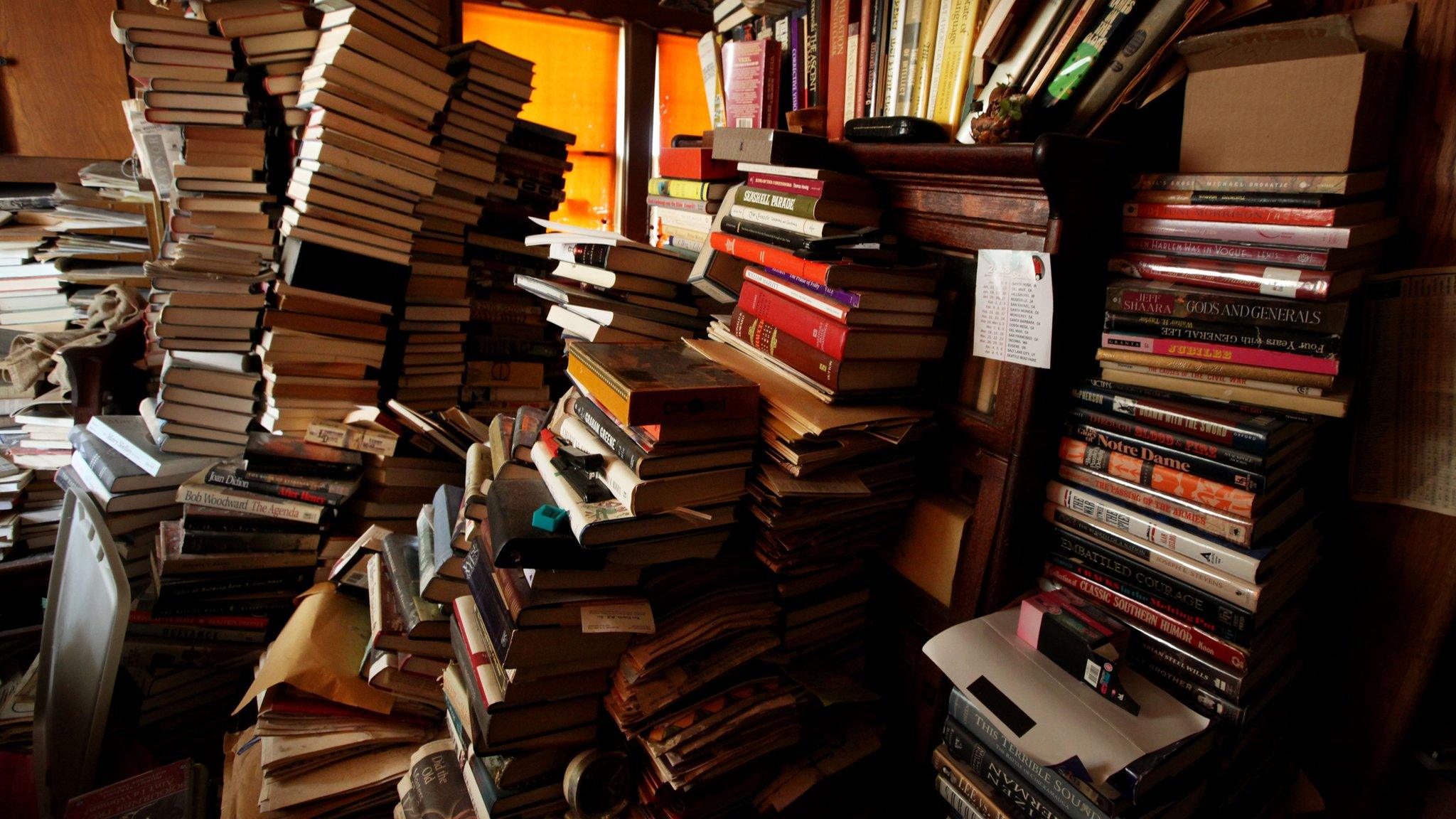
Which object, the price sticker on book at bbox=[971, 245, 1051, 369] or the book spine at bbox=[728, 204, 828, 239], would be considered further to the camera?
the book spine at bbox=[728, 204, 828, 239]

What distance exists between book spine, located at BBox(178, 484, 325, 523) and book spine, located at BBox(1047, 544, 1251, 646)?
6.89 feet

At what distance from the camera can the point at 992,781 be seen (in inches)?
46.0

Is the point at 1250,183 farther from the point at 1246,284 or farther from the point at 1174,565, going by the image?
the point at 1174,565

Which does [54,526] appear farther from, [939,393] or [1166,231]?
[1166,231]

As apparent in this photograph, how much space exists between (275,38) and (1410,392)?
3.00 m

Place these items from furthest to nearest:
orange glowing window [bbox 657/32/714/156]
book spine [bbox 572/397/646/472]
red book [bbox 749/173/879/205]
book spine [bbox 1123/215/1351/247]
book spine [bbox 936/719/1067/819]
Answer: orange glowing window [bbox 657/32/714/156]
red book [bbox 749/173/879/205]
book spine [bbox 572/397/646/472]
book spine [bbox 936/719/1067/819]
book spine [bbox 1123/215/1351/247]

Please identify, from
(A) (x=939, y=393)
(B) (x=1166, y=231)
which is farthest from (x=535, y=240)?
(B) (x=1166, y=231)

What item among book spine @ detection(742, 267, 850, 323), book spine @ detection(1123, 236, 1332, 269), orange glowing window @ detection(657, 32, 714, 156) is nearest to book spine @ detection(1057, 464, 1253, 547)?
book spine @ detection(1123, 236, 1332, 269)

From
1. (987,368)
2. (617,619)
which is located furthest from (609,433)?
(987,368)

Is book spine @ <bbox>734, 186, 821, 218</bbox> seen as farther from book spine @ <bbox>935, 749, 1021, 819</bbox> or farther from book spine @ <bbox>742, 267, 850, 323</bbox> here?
book spine @ <bbox>935, 749, 1021, 819</bbox>

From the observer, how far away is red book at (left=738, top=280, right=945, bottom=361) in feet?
4.15

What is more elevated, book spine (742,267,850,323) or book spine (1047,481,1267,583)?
book spine (742,267,850,323)

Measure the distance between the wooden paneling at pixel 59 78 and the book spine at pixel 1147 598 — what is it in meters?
3.75

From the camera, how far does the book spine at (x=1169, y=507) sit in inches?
40.0
